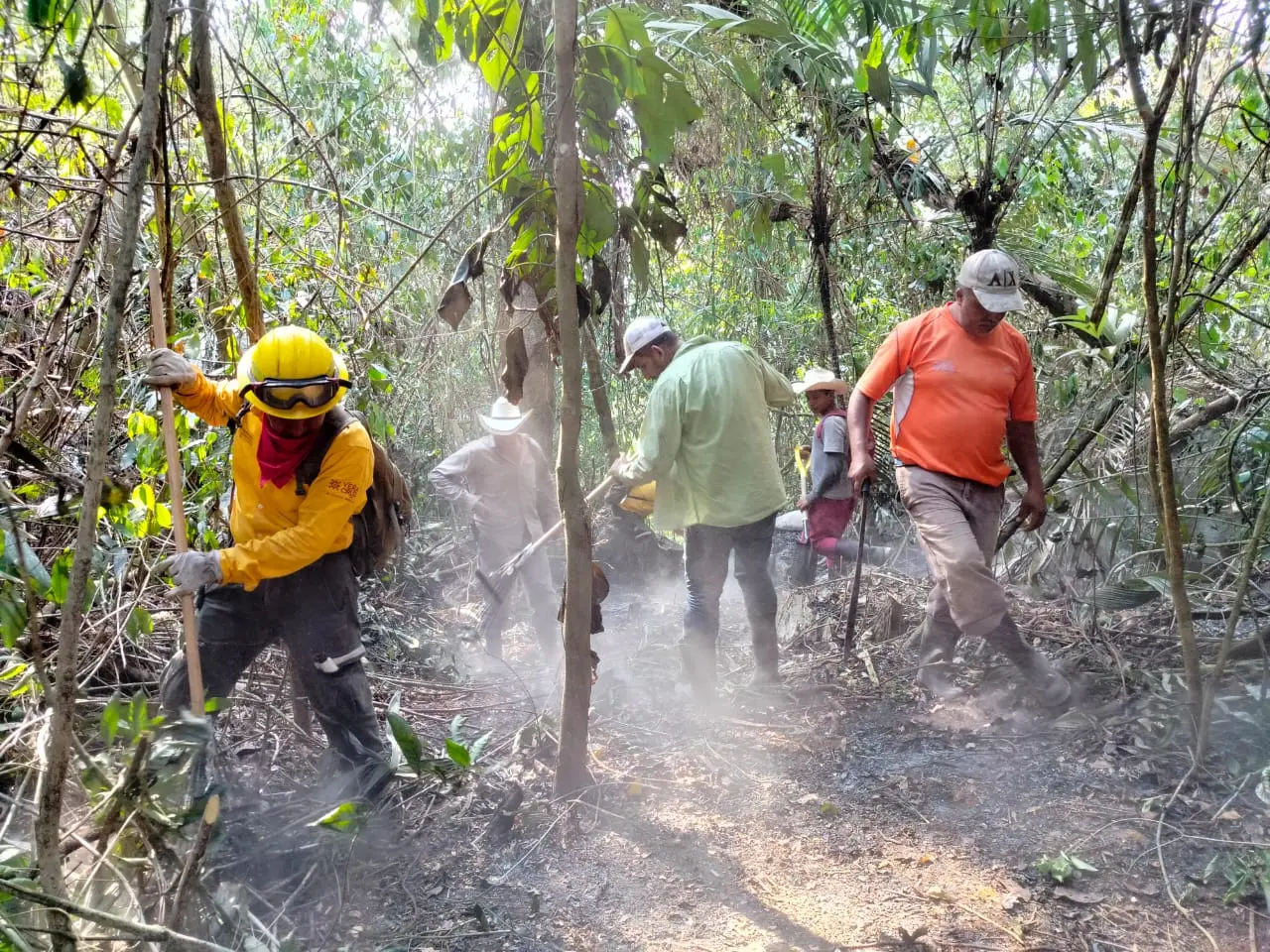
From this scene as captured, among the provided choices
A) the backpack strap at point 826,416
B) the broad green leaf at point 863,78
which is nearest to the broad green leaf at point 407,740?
the broad green leaf at point 863,78

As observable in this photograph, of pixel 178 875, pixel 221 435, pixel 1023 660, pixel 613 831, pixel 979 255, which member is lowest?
pixel 613 831

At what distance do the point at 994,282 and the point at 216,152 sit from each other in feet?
9.93

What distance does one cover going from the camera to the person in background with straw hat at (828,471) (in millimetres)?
5559

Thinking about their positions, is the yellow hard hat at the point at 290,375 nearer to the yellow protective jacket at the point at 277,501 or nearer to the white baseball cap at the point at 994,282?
the yellow protective jacket at the point at 277,501

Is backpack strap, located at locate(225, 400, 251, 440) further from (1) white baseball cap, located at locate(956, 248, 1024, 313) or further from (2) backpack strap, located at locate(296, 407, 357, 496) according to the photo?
(1) white baseball cap, located at locate(956, 248, 1024, 313)

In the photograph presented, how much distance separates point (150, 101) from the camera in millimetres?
1438

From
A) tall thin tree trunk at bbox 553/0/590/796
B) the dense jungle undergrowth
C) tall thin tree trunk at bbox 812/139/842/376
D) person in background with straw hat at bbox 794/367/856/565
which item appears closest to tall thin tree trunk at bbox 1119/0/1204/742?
the dense jungle undergrowth

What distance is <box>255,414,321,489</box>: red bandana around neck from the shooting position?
2.98 metres

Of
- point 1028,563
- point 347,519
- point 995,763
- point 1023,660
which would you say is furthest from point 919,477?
point 347,519

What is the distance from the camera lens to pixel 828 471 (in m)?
5.61

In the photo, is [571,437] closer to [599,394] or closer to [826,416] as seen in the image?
[826,416]

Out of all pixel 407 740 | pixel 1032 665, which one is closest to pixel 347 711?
A: pixel 407 740

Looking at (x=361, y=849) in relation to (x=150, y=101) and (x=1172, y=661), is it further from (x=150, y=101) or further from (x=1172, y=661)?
(x=1172, y=661)

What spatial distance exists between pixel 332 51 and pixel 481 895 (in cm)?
598
